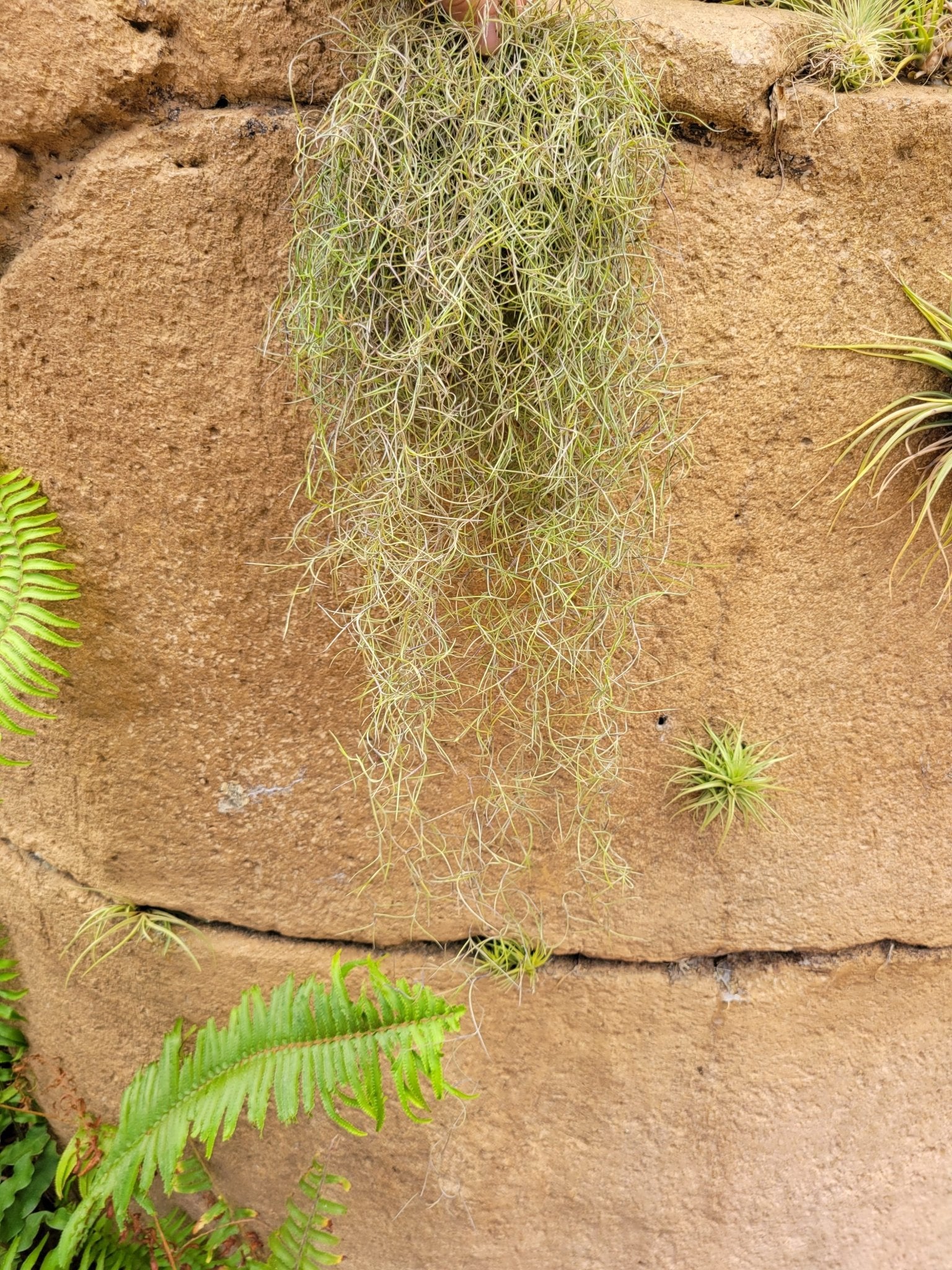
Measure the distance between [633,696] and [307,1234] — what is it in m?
1.19

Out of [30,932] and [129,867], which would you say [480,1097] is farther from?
[30,932]

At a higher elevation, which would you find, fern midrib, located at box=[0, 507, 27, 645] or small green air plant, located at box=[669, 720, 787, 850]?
fern midrib, located at box=[0, 507, 27, 645]

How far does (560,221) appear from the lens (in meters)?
1.02

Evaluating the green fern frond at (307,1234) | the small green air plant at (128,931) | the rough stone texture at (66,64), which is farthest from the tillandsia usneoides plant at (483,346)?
the green fern frond at (307,1234)

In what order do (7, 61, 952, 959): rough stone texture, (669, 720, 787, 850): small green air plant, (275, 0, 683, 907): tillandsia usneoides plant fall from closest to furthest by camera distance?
(275, 0, 683, 907): tillandsia usneoides plant
(7, 61, 952, 959): rough stone texture
(669, 720, 787, 850): small green air plant

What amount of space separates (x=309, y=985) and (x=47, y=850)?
0.67m

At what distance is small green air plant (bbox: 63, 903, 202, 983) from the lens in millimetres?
1568

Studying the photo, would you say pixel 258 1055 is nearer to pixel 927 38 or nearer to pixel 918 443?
pixel 918 443

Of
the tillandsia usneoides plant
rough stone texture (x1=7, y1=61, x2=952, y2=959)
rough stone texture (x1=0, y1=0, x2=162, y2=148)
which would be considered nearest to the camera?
the tillandsia usneoides plant

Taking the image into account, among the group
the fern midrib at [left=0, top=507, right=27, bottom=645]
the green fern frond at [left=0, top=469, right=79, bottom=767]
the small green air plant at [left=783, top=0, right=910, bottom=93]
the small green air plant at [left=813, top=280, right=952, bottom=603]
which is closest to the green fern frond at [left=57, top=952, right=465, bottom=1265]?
the green fern frond at [left=0, top=469, right=79, bottom=767]

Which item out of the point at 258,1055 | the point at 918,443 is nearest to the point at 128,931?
the point at 258,1055

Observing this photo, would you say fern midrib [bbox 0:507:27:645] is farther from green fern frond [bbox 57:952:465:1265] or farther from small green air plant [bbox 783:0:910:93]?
small green air plant [bbox 783:0:910:93]

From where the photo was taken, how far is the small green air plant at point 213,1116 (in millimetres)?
1260

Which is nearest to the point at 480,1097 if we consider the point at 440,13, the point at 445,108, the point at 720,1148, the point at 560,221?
the point at 720,1148
